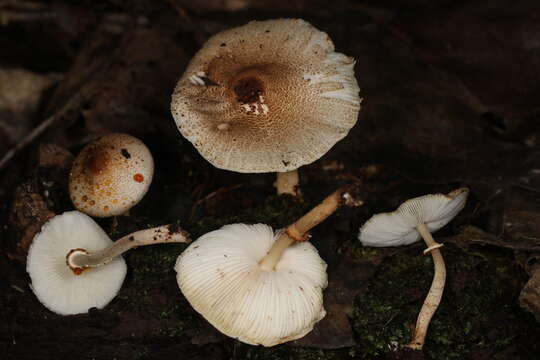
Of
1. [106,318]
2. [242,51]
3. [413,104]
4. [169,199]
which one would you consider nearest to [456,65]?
[413,104]

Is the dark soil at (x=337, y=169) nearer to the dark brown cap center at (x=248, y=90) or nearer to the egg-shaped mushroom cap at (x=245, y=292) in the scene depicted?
the egg-shaped mushroom cap at (x=245, y=292)

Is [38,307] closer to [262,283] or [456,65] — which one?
[262,283]

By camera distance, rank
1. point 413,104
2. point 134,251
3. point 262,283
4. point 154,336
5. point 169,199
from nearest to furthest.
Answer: point 262,283 → point 154,336 → point 134,251 → point 169,199 → point 413,104

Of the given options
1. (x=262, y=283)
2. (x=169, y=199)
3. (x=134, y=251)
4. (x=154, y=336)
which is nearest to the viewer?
(x=262, y=283)

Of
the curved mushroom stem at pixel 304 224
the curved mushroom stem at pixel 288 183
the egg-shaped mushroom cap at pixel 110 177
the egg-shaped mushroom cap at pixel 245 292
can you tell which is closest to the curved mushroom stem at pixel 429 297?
the egg-shaped mushroom cap at pixel 245 292

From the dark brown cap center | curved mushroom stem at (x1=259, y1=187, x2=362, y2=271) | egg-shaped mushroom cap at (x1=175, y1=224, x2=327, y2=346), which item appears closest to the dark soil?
egg-shaped mushroom cap at (x1=175, y1=224, x2=327, y2=346)

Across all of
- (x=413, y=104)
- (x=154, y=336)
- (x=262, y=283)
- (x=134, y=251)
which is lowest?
(x=154, y=336)

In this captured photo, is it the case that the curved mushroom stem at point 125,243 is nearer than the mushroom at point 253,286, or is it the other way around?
the mushroom at point 253,286
